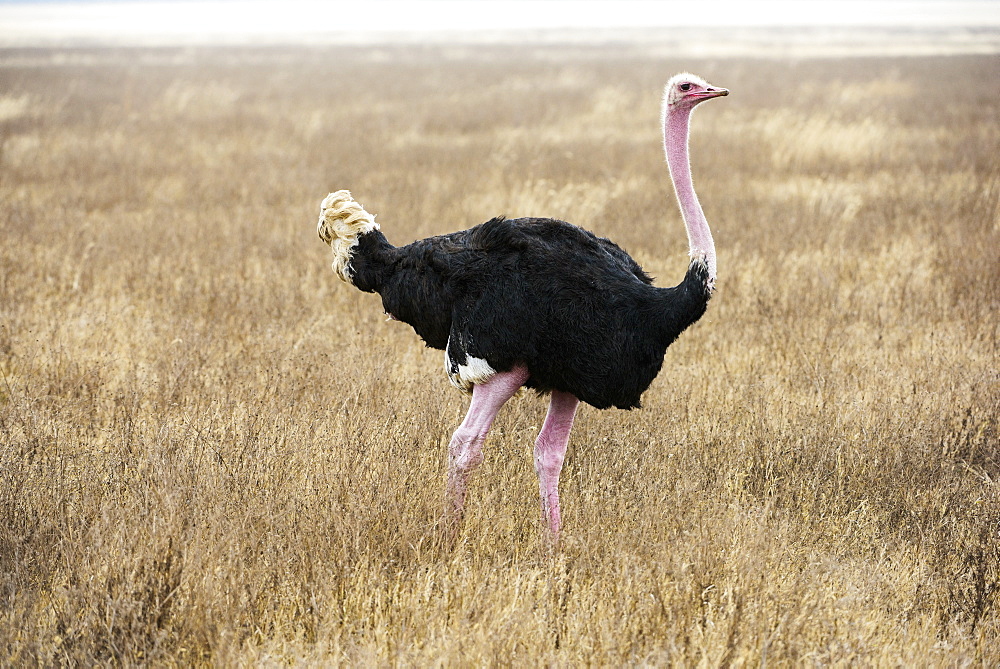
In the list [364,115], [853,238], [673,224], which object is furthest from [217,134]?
[853,238]

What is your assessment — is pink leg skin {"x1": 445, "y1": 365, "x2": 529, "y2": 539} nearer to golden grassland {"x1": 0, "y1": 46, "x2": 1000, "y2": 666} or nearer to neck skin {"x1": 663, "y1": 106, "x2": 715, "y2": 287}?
golden grassland {"x1": 0, "y1": 46, "x2": 1000, "y2": 666}

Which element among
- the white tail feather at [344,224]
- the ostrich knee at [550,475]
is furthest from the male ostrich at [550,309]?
the white tail feather at [344,224]

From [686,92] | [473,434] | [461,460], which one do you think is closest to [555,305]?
[473,434]

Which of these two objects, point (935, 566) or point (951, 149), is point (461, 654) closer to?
point (935, 566)

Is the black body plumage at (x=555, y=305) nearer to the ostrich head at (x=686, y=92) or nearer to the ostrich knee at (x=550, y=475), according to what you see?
the ostrich knee at (x=550, y=475)

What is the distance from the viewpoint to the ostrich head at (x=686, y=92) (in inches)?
152

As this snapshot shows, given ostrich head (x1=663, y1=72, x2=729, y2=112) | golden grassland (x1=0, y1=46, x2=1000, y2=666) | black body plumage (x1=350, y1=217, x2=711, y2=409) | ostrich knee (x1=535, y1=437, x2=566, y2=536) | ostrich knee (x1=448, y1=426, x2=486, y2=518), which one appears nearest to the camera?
golden grassland (x1=0, y1=46, x2=1000, y2=666)

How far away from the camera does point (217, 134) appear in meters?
16.3

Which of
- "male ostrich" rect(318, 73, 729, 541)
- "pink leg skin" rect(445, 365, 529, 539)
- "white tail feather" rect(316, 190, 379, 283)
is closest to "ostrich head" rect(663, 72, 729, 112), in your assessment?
"male ostrich" rect(318, 73, 729, 541)

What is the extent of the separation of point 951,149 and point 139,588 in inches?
519

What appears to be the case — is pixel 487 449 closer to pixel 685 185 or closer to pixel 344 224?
pixel 344 224

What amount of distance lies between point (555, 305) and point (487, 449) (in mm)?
1290

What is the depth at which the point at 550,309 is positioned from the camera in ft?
12.4

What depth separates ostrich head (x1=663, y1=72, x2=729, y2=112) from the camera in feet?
12.7
